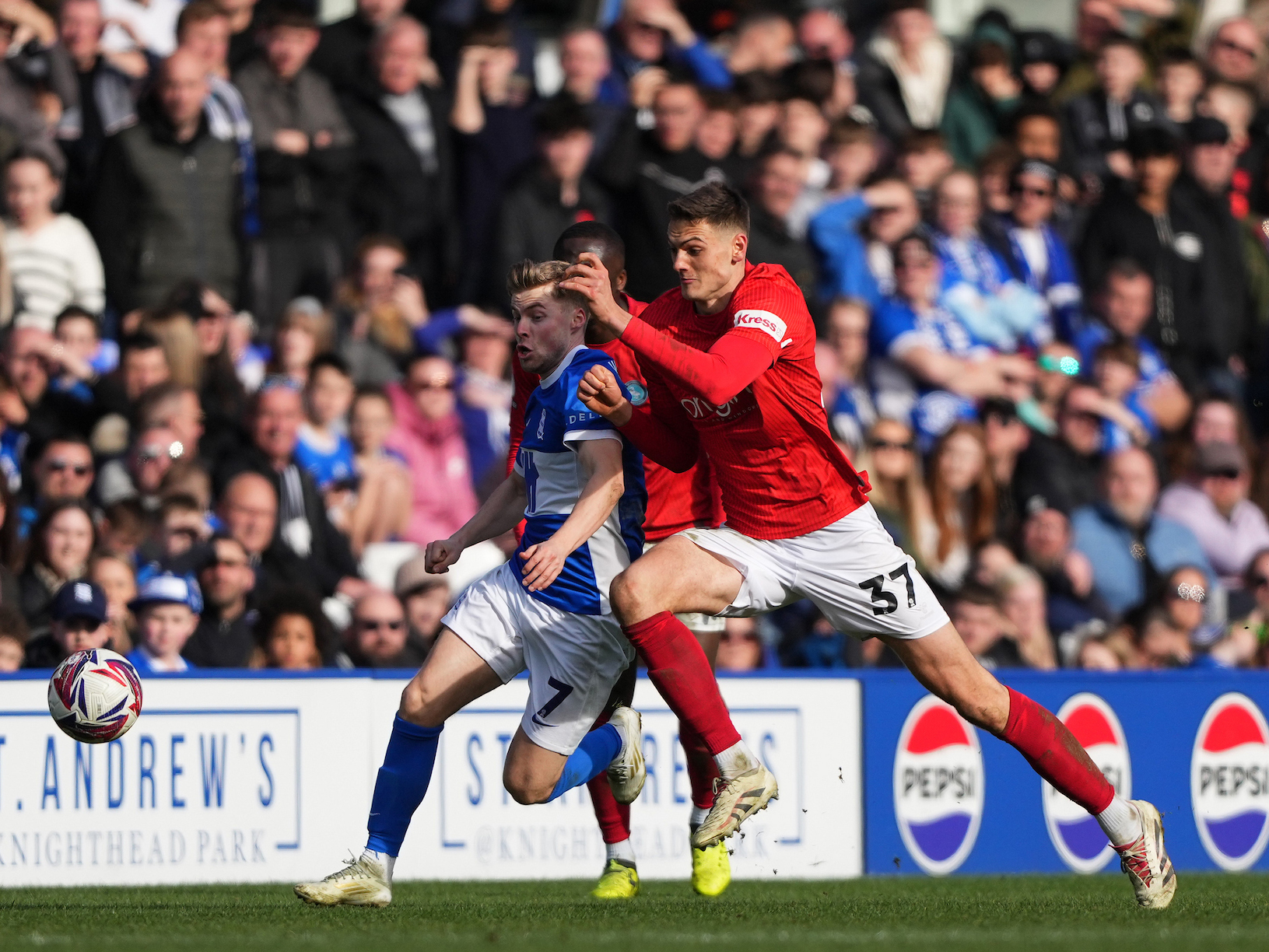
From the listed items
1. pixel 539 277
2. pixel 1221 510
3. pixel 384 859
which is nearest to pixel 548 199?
pixel 1221 510

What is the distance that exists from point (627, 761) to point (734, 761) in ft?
3.34

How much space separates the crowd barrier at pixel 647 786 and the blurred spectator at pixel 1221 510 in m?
2.60

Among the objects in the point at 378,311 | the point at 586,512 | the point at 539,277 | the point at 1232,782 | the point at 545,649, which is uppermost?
the point at 378,311

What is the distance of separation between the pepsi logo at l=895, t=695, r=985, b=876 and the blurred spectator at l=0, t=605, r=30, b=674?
4601 millimetres

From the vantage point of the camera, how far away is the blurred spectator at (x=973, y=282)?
15062 millimetres

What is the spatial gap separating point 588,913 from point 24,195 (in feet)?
20.9

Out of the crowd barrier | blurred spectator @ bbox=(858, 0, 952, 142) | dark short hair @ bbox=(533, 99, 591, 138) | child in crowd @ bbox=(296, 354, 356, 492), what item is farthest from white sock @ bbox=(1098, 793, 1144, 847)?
blurred spectator @ bbox=(858, 0, 952, 142)

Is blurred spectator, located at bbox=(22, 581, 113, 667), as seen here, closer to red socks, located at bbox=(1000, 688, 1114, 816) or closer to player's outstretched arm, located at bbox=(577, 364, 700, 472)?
player's outstretched arm, located at bbox=(577, 364, 700, 472)

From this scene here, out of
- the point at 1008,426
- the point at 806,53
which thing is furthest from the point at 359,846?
the point at 806,53

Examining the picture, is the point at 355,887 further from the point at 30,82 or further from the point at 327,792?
the point at 30,82

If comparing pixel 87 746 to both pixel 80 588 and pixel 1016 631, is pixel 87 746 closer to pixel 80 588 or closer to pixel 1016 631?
pixel 80 588

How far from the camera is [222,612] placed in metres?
11.0

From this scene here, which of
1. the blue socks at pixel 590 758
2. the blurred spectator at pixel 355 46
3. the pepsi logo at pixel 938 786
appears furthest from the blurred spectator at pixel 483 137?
the blue socks at pixel 590 758

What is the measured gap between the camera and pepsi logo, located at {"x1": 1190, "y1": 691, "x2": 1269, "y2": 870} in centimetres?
1211
